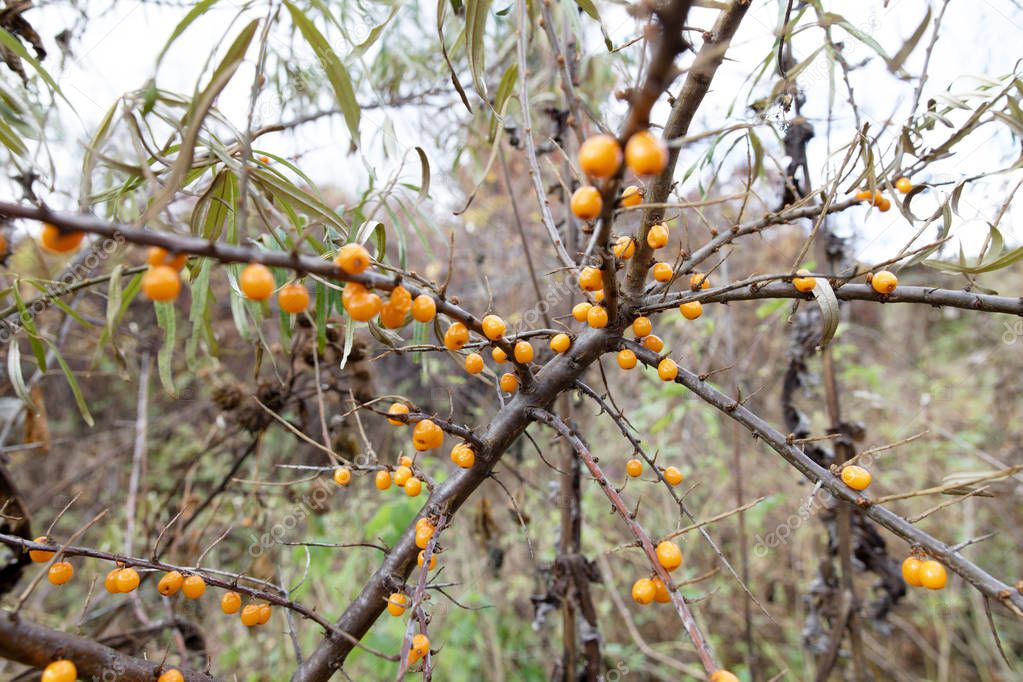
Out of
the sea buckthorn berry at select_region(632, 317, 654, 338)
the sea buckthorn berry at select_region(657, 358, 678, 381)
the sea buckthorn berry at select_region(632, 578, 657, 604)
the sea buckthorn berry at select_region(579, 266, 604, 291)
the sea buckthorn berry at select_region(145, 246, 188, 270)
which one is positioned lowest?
the sea buckthorn berry at select_region(632, 578, 657, 604)

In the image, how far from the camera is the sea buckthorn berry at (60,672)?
1.97 feet

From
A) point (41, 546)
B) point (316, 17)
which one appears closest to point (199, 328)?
point (41, 546)

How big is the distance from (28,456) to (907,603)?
439 centimetres

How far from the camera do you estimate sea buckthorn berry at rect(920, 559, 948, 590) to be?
0.64m

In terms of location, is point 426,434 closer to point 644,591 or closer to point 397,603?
point 397,603

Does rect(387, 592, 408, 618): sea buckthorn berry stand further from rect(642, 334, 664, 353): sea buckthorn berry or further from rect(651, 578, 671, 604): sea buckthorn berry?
rect(642, 334, 664, 353): sea buckthorn berry

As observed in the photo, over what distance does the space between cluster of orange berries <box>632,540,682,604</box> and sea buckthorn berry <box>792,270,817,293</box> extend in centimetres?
39

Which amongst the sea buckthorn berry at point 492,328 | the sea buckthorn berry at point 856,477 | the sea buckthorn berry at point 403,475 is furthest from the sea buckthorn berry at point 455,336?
the sea buckthorn berry at point 856,477

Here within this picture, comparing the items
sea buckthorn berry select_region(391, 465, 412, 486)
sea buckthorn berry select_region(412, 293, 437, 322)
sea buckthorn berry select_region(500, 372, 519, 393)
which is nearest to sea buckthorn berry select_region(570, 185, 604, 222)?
sea buckthorn berry select_region(412, 293, 437, 322)

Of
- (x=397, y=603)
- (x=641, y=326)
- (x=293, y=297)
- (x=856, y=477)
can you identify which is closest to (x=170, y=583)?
(x=397, y=603)

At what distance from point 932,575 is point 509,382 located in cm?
61

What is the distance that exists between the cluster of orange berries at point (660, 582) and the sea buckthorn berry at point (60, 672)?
2.13 ft

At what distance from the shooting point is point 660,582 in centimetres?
70

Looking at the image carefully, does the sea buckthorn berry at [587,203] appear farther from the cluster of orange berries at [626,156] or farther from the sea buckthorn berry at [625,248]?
the sea buckthorn berry at [625,248]
